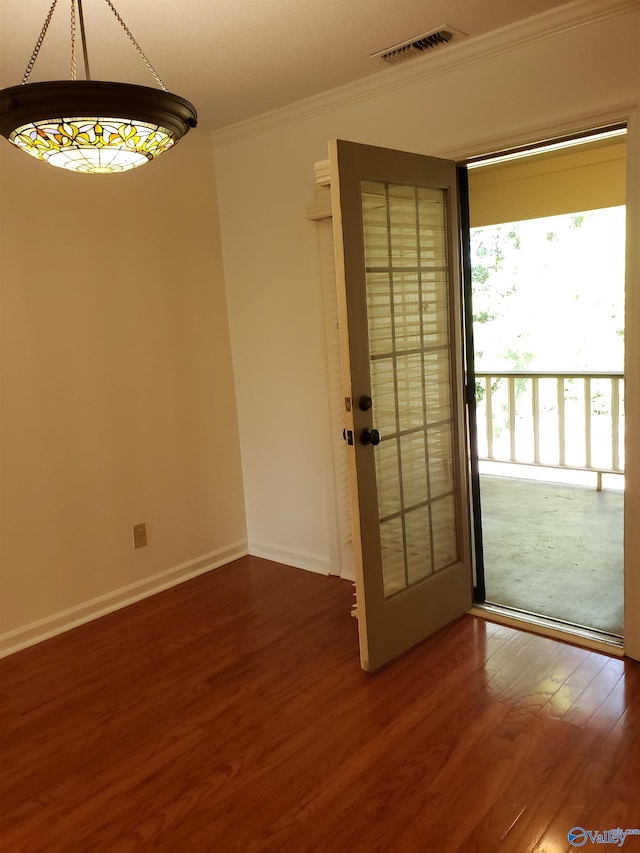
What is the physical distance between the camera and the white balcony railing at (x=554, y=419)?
509 cm

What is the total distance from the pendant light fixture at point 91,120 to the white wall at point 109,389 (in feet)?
5.31

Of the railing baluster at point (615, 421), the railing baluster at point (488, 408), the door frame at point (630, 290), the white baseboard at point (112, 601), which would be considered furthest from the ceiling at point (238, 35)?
the railing baluster at point (488, 408)

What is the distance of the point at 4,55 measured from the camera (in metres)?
2.59

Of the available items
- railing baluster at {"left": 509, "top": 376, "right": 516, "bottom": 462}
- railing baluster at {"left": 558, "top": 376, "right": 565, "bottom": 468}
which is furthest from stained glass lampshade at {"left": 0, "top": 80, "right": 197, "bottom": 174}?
railing baluster at {"left": 509, "top": 376, "right": 516, "bottom": 462}

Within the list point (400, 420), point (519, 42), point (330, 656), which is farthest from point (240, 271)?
point (330, 656)

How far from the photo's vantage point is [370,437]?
2637 mm

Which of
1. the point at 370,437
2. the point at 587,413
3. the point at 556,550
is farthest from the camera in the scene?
the point at 587,413

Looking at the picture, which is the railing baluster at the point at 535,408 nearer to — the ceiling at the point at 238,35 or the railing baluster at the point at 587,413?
the railing baluster at the point at 587,413

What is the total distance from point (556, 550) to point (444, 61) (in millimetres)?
2650

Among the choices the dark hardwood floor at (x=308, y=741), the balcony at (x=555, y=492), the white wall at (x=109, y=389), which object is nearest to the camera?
the dark hardwood floor at (x=308, y=741)

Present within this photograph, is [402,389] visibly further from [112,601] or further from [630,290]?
[112,601]

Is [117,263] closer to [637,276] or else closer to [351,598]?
[351,598]

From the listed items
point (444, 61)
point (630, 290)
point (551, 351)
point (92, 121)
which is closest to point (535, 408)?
point (551, 351)

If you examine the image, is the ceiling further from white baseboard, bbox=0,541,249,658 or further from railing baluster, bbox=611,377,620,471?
railing baluster, bbox=611,377,620,471
